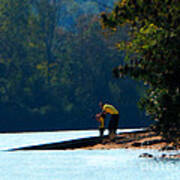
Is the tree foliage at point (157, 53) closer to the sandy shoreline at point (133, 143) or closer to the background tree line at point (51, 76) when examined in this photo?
the sandy shoreline at point (133, 143)

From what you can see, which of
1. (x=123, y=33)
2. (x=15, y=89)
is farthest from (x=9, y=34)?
(x=123, y=33)

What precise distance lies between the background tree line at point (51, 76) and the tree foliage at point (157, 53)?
54.2 metres

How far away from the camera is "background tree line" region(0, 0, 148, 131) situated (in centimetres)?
6962

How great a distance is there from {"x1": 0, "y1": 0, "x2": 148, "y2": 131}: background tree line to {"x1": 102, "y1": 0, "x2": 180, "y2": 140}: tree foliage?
54.2 metres

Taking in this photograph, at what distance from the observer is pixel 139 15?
1398 centimetres

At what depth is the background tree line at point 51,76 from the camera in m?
69.6

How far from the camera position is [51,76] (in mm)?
74375

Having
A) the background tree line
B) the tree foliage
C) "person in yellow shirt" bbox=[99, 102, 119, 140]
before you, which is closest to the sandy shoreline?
"person in yellow shirt" bbox=[99, 102, 119, 140]

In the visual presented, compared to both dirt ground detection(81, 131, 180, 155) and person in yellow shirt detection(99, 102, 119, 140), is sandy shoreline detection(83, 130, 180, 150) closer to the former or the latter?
dirt ground detection(81, 131, 180, 155)

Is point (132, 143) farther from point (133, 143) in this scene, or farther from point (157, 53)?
point (157, 53)

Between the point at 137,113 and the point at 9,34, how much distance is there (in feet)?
53.3

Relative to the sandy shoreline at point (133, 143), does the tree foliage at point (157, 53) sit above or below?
above

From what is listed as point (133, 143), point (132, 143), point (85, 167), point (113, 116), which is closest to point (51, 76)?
point (113, 116)

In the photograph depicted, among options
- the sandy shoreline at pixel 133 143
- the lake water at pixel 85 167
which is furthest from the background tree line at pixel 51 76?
the lake water at pixel 85 167
